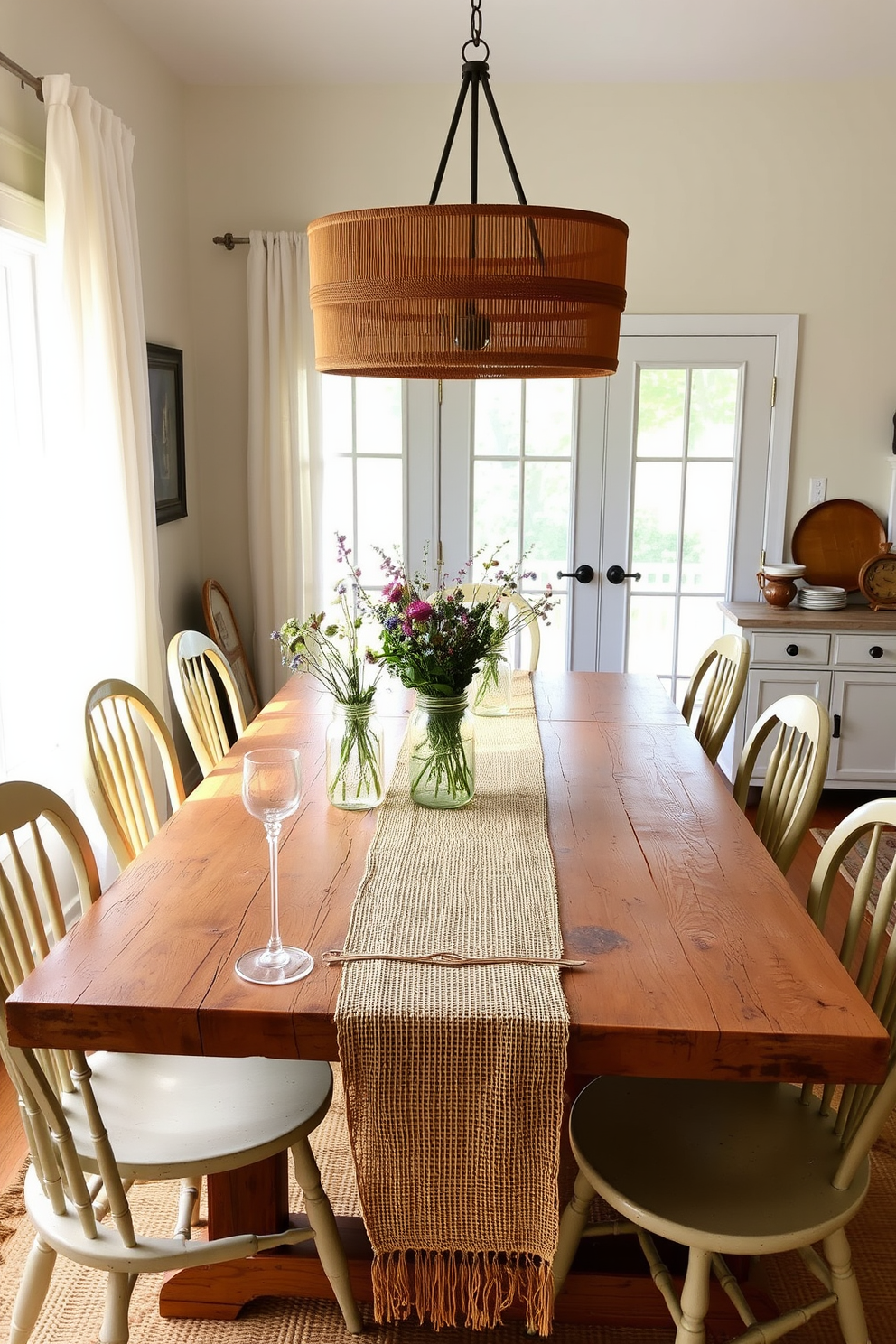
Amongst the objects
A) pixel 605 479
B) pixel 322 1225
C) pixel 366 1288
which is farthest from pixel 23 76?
pixel 366 1288

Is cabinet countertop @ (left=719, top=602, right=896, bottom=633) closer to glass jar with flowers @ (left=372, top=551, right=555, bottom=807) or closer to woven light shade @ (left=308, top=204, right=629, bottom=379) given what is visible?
glass jar with flowers @ (left=372, top=551, right=555, bottom=807)

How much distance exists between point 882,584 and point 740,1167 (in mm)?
3327

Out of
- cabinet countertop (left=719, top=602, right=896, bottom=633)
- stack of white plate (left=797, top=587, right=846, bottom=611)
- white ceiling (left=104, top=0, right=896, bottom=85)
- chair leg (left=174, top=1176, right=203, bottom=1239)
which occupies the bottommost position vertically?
chair leg (left=174, top=1176, right=203, bottom=1239)

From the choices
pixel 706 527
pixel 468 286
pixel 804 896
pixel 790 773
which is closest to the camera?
pixel 468 286

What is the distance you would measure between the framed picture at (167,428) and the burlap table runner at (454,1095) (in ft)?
9.16

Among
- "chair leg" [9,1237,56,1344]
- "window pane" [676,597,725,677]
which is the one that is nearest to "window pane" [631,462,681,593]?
"window pane" [676,597,725,677]

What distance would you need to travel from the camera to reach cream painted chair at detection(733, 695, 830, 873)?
2.21m

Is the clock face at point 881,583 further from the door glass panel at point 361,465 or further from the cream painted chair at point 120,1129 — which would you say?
the cream painted chair at point 120,1129

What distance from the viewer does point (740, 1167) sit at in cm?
165

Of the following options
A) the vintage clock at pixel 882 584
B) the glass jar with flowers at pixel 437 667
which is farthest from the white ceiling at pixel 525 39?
the glass jar with flowers at pixel 437 667

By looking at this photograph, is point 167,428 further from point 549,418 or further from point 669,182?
point 669,182

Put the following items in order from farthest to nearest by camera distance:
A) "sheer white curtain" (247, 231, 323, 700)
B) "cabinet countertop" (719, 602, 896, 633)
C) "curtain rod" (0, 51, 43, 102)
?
"sheer white curtain" (247, 231, 323, 700)
"cabinet countertop" (719, 602, 896, 633)
"curtain rod" (0, 51, 43, 102)

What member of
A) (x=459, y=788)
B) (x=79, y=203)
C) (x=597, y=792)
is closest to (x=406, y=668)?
(x=459, y=788)

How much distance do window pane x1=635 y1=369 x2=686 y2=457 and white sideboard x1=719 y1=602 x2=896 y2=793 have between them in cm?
75
